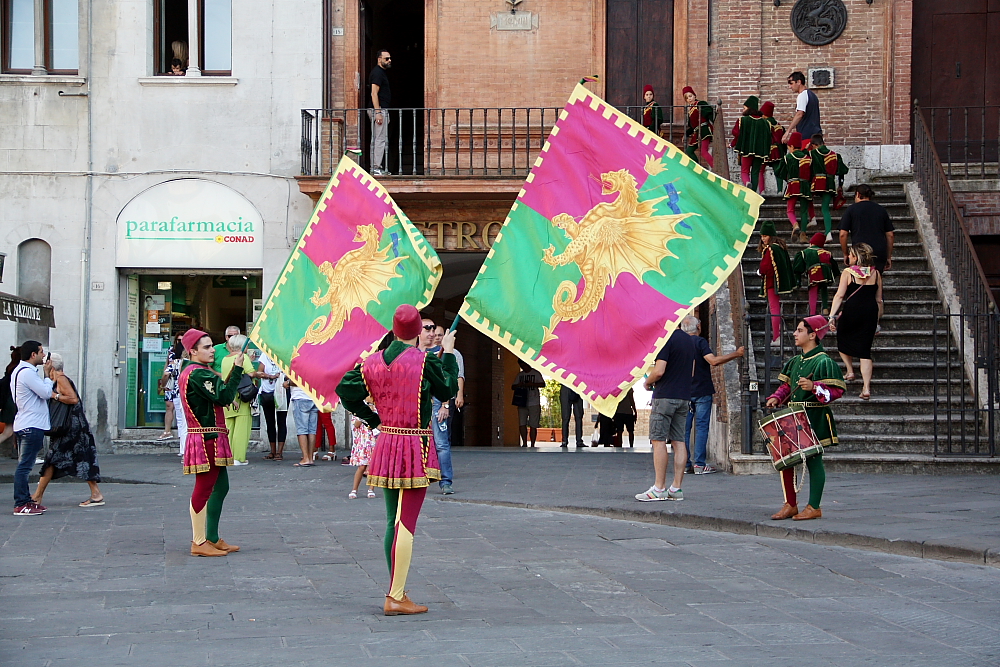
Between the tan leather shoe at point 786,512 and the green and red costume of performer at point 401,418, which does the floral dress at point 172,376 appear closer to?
the tan leather shoe at point 786,512

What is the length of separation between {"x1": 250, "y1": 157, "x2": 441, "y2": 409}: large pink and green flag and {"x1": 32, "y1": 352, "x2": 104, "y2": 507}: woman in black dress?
3.34 metres

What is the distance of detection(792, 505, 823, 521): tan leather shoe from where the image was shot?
32.8 ft

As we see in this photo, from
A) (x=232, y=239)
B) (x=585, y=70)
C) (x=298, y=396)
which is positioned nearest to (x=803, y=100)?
(x=585, y=70)

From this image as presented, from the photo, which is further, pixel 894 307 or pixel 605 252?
pixel 894 307

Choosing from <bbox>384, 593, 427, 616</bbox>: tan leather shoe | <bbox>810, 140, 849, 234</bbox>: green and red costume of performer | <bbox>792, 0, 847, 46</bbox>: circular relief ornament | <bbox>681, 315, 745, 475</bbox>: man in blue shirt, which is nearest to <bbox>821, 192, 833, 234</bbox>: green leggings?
<bbox>810, 140, 849, 234</bbox>: green and red costume of performer

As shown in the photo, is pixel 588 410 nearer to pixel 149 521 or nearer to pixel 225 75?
pixel 225 75

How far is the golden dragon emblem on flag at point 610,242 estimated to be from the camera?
826cm

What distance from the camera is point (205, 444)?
29.4ft

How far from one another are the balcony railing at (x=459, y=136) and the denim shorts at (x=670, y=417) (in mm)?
8418

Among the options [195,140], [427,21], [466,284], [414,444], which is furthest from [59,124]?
[414,444]

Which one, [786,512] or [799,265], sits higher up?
[799,265]

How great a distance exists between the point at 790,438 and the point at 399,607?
4.38 meters

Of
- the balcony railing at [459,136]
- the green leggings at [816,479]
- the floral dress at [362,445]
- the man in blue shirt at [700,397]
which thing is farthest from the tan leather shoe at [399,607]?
the balcony railing at [459,136]

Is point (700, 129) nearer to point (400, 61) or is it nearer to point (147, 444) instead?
point (400, 61)
